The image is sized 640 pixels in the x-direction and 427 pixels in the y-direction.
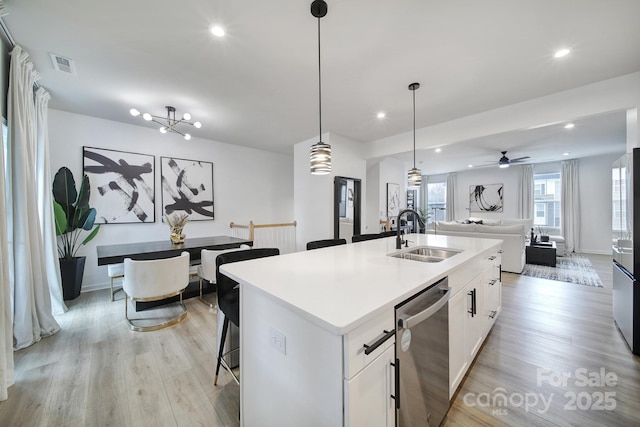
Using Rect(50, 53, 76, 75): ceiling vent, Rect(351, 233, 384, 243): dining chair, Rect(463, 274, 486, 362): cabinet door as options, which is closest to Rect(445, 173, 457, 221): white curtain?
Rect(351, 233, 384, 243): dining chair

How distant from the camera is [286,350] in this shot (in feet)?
3.25

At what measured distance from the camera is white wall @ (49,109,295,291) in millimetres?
3609

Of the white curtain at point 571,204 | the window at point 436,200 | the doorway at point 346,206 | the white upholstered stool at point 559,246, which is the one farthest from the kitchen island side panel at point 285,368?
the window at point 436,200

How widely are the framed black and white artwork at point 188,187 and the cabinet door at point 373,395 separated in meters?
4.71

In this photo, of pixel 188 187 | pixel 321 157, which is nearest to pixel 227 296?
pixel 321 157

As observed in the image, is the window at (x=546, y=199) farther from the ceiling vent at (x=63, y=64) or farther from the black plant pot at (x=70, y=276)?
the black plant pot at (x=70, y=276)

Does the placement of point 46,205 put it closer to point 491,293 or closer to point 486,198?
point 491,293

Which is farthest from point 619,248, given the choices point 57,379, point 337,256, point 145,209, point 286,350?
point 145,209

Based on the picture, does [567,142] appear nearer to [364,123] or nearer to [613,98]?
[613,98]

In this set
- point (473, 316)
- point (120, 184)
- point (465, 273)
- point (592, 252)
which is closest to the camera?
point (465, 273)

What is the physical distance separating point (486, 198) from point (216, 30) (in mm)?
9324

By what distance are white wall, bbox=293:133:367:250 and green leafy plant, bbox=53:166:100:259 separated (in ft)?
11.2

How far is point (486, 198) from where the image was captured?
27.0 ft

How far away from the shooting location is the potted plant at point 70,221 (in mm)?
3266
